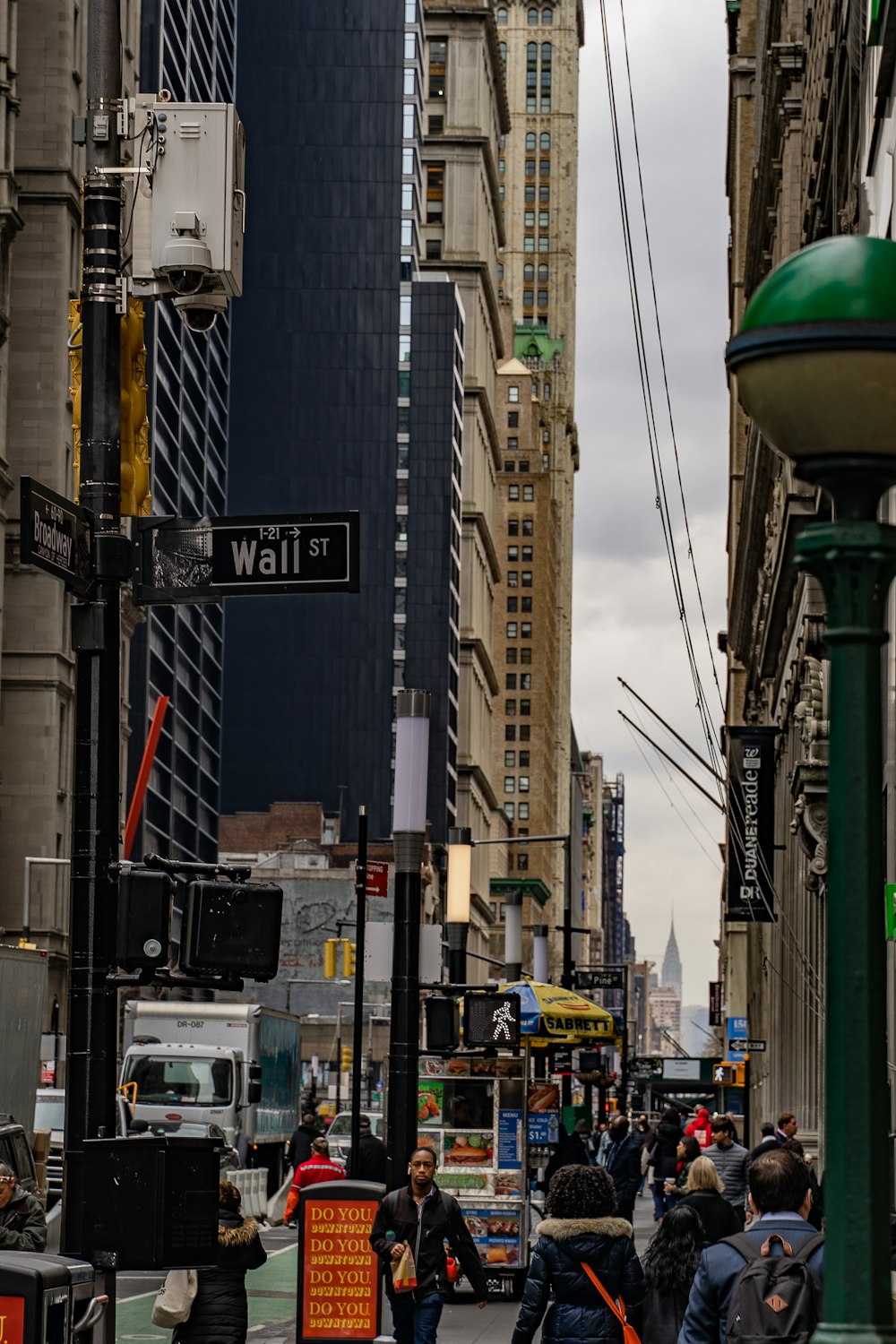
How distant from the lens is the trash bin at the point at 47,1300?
895 cm

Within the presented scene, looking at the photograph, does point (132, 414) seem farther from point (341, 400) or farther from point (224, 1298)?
point (341, 400)

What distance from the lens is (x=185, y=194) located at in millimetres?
10828

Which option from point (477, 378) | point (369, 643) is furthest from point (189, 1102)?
point (477, 378)

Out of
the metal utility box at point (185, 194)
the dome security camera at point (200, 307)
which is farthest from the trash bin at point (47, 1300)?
the metal utility box at point (185, 194)

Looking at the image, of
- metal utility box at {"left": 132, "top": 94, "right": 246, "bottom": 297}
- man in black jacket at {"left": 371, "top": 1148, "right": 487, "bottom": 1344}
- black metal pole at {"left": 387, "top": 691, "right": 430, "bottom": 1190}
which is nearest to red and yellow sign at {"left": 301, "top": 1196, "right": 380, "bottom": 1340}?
man in black jacket at {"left": 371, "top": 1148, "right": 487, "bottom": 1344}

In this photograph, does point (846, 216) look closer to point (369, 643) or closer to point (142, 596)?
point (142, 596)

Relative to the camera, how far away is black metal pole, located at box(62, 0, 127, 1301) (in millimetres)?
10141

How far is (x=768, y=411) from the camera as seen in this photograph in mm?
5113

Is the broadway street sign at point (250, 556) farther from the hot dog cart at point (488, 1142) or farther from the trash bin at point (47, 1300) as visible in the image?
the hot dog cart at point (488, 1142)

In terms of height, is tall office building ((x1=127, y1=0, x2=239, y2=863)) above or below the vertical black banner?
above

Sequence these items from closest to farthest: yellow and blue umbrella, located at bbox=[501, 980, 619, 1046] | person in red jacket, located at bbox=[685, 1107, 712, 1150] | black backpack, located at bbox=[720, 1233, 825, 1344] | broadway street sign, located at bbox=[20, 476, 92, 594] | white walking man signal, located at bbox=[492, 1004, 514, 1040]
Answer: black backpack, located at bbox=[720, 1233, 825, 1344], broadway street sign, located at bbox=[20, 476, 92, 594], white walking man signal, located at bbox=[492, 1004, 514, 1040], yellow and blue umbrella, located at bbox=[501, 980, 619, 1046], person in red jacket, located at bbox=[685, 1107, 712, 1150]

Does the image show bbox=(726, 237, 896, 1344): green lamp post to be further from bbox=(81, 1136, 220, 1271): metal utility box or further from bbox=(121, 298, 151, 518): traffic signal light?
bbox=(121, 298, 151, 518): traffic signal light

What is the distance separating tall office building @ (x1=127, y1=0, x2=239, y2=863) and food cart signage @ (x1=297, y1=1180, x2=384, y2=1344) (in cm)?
7924

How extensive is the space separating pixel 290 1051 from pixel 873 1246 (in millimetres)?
44988
